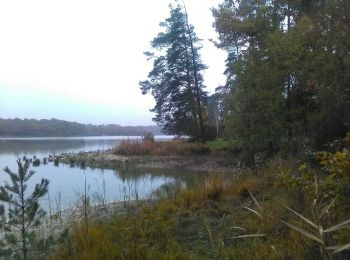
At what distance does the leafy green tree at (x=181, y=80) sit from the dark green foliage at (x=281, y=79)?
10840 millimetres

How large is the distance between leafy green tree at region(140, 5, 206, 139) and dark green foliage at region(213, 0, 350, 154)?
10840 millimetres

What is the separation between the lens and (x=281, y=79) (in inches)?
830

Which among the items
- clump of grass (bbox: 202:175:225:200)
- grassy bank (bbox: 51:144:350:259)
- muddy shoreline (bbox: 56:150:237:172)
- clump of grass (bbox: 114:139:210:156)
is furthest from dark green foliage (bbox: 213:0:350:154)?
grassy bank (bbox: 51:144:350:259)

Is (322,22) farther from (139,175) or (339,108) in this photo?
(139,175)

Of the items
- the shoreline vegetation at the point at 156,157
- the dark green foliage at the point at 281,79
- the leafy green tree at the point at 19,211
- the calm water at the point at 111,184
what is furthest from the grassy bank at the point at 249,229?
the shoreline vegetation at the point at 156,157

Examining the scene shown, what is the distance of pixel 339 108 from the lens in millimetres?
14586

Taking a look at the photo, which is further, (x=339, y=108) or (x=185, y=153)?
(x=185, y=153)

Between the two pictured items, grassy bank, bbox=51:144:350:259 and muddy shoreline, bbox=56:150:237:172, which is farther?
muddy shoreline, bbox=56:150:237:172

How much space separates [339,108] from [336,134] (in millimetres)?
965

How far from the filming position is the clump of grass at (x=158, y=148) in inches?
1185

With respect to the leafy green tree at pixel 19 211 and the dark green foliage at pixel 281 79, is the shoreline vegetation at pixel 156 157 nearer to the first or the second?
the dark green foliage at pixel 281 79

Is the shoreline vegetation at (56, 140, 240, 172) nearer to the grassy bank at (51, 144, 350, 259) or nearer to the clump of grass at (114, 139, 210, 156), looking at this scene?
the clump of grass at (114, 139, 210, 156)

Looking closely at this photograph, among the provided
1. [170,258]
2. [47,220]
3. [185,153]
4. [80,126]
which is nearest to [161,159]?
[185,153]

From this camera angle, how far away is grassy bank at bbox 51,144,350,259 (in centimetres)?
336
